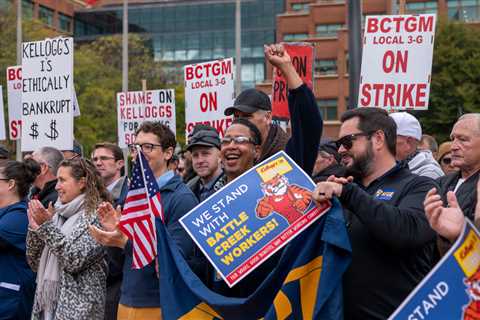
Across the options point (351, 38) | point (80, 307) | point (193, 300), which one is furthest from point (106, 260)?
point (351, 38)

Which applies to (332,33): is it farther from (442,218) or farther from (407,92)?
(442,218)

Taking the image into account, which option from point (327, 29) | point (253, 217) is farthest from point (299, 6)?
point (253, 217)

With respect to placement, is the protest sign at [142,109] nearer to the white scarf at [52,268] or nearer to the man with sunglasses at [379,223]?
the white scarf at [52,268]

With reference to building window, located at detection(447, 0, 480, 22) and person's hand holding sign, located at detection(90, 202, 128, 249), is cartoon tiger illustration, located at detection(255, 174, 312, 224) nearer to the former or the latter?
person's hand holding sign, located at detection(90, 202, 128, 249)

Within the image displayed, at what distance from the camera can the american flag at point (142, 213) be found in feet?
14.9

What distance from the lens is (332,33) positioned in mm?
49781

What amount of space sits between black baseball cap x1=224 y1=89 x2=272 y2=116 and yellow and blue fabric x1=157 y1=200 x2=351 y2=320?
69.3 inches

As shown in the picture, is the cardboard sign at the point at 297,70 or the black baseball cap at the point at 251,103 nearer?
the black baseball cap at the point at 251,103

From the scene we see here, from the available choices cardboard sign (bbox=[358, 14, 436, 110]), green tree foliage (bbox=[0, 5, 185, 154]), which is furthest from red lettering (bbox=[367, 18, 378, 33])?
green tree foliage (bbox=[0, 5, 185, 154])

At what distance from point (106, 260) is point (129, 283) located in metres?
0.88

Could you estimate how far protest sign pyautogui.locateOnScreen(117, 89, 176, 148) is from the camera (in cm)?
1185

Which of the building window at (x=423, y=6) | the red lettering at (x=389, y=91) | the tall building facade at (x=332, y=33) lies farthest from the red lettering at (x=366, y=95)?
the building window at (x=423, y=6)

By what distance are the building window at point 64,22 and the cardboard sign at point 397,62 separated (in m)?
69.3

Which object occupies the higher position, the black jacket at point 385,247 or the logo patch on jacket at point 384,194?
the logo patch on jacket at point 384,194
